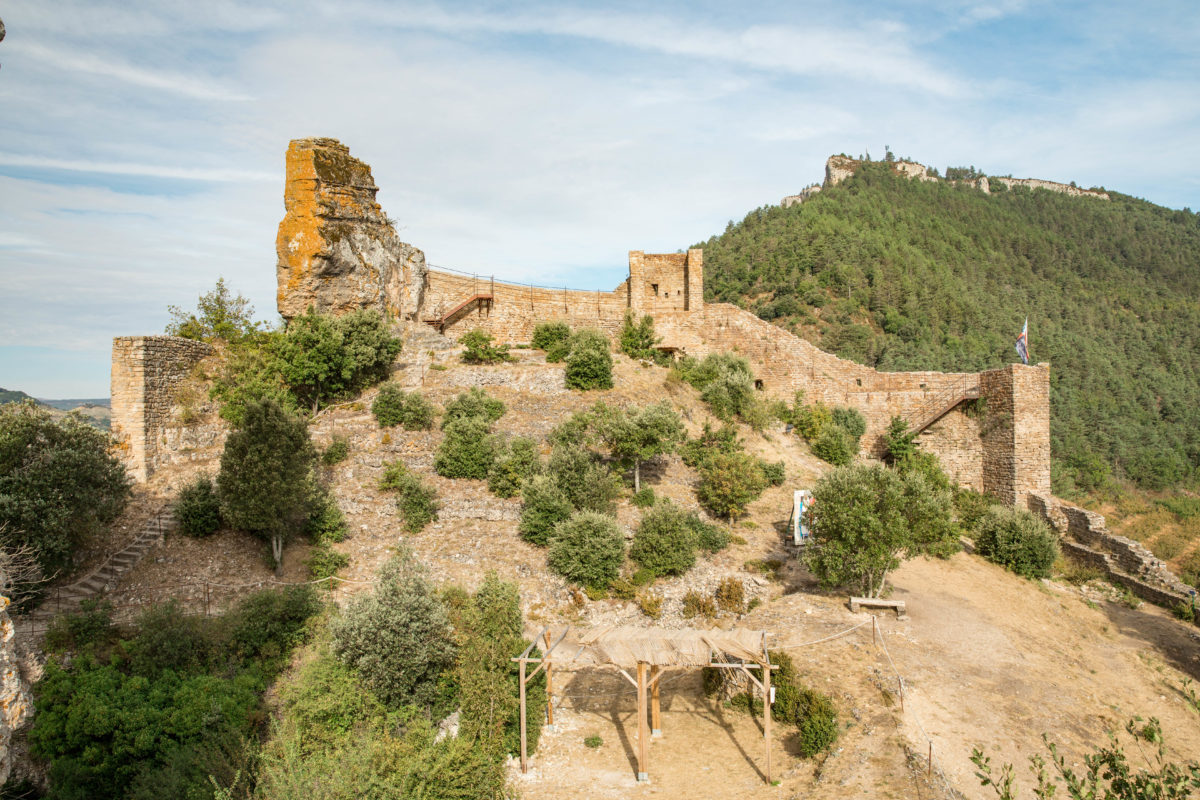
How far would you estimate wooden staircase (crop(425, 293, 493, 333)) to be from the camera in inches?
1018

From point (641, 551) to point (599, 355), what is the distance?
8.57m

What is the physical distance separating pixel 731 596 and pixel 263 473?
A: 401 inches

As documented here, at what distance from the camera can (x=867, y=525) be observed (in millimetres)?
14047

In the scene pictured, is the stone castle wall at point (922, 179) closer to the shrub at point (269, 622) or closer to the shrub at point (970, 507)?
the shrub at point (970, 507)

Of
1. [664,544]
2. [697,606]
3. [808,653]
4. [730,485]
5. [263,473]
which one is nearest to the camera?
[808,653]

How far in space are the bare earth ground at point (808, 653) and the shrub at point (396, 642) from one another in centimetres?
223

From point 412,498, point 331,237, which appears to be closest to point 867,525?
point 412,498

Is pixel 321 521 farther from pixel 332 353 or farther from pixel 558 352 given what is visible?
pixel 558 352

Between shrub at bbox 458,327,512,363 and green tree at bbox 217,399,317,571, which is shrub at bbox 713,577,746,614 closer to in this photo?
green tree at bbox 217,399,317,571

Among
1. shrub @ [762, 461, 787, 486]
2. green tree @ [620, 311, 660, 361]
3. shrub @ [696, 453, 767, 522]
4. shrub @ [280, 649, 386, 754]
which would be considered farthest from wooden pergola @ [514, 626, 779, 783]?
green tree @ [620, 311, 660, 361]

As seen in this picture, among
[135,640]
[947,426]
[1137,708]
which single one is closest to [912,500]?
[1137,708]

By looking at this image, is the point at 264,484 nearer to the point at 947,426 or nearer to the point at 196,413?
the point at 196,413

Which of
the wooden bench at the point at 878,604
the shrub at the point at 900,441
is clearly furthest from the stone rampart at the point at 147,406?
the shrub at the point at 900,441

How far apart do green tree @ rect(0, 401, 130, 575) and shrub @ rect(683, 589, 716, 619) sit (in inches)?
463
